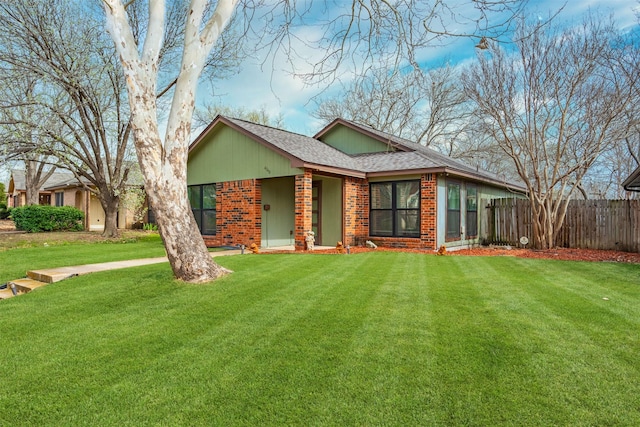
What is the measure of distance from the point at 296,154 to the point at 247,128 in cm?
227

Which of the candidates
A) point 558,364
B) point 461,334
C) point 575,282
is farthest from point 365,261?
point 558,364

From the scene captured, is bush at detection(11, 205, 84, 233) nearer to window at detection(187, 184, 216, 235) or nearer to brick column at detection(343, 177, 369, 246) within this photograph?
window at detection(187, 184, 216, 235)

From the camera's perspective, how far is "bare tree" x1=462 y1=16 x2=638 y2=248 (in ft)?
35.6

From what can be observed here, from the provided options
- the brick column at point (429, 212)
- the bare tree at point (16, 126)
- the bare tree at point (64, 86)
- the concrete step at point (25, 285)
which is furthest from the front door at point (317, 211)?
the bare tree at point (16, 126)

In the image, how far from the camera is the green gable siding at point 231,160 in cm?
1200

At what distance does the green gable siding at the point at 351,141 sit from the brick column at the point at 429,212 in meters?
3.63

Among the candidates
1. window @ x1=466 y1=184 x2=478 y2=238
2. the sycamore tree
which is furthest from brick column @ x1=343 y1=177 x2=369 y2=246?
the sycamore tree

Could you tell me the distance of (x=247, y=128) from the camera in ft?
41.7

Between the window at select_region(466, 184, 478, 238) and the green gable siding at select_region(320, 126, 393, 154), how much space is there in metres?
3.40

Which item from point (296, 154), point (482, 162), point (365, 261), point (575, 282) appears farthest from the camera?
point (482, 162)

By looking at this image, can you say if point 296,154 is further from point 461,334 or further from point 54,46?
point 54,46

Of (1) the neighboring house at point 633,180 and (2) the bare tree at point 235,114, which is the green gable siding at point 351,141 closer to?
(1) the neighboring house at point 633,180

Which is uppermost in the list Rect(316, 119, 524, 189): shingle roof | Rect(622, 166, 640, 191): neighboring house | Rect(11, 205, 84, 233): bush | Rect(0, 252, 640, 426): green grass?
Rect(316, 119, 524, 189): shingle roof

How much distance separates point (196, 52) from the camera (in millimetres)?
6328
